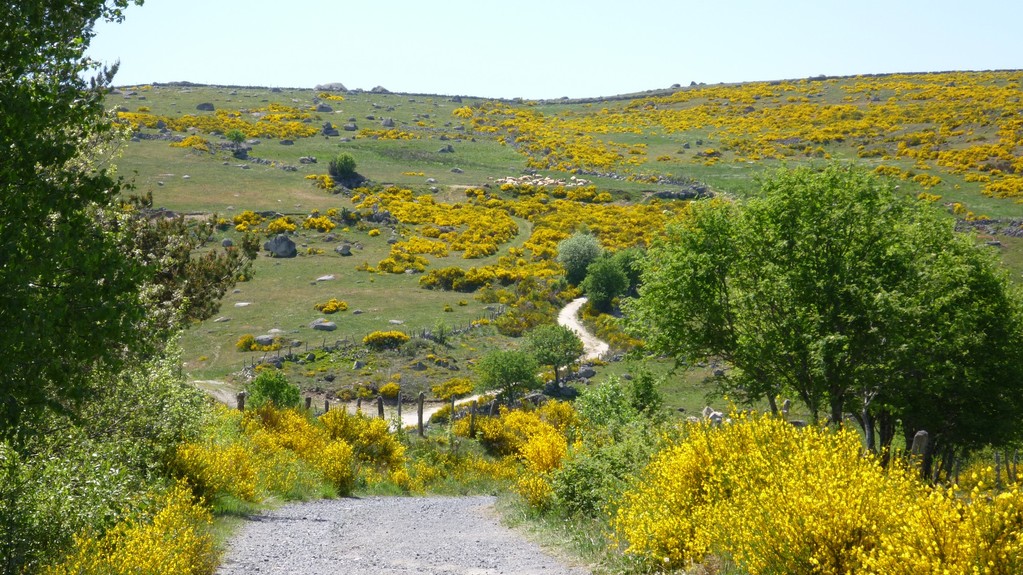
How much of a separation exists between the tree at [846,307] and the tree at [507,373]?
74.9 feet

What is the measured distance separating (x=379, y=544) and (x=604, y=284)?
57.3 meters

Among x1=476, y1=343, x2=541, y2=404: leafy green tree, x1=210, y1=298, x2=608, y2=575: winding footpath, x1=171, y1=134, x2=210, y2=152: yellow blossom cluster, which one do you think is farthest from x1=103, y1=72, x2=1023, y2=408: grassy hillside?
x1=210, y1=298, x2=608, y2=575: winding footpath

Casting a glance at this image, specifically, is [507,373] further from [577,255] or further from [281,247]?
[281,247]

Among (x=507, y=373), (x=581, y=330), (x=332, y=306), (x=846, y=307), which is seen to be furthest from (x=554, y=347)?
(x=846, y=307)

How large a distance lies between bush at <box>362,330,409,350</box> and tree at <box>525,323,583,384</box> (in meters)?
9.57

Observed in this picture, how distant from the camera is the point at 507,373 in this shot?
159 ft

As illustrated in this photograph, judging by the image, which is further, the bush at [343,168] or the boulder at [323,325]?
the bush at [343,168]

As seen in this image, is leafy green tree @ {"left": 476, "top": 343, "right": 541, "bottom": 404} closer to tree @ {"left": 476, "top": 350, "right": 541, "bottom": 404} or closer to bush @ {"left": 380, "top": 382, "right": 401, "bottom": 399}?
tree @ {"left": 476, "top": 350, "right": 541, "bottom": 404}

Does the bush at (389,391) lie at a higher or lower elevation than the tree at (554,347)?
lower

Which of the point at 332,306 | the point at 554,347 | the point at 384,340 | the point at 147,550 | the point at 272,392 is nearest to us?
the point at 147,550

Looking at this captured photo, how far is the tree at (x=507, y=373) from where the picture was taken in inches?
1911

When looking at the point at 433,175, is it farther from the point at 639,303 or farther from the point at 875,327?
the point at 875,327

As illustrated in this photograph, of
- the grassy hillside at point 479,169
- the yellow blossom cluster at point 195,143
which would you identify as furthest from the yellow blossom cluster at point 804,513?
the yellow blossom cluster at point 195,143

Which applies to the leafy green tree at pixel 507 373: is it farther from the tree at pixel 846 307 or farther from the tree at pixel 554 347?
the tree at pixel 846 307
